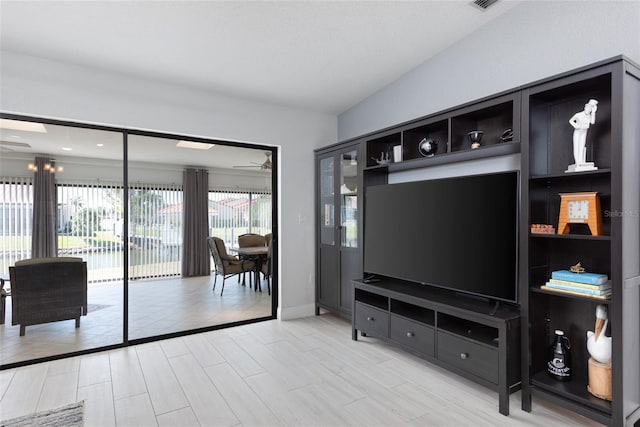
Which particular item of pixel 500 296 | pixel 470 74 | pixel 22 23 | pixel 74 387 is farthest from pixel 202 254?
pixel 470 74

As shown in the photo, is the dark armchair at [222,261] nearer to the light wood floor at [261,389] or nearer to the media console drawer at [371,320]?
the light wood floor at [261,389]

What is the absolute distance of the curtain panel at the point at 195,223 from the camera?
3.62 metres

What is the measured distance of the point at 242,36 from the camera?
8.85ft

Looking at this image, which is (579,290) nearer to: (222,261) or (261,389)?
(261,389)

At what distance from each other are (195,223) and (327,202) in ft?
5.03

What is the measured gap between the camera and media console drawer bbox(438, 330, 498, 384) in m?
2.22

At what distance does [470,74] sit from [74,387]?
3.97 metres

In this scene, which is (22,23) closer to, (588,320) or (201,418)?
(201,418)

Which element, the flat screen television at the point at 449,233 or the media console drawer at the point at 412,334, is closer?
the flat screen television at the point at 449,233

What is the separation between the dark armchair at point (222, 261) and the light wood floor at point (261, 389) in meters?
0.80

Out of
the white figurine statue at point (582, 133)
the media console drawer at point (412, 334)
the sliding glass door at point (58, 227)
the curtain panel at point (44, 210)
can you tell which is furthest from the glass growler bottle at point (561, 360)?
the curtain panel at point (44, 210)

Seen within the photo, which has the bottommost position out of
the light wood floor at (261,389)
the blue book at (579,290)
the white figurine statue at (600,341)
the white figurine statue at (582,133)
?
the light wood floor at (261,389)

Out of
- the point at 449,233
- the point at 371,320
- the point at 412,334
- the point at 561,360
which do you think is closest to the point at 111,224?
the point at 371,320

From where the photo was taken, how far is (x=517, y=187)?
7.53ft
